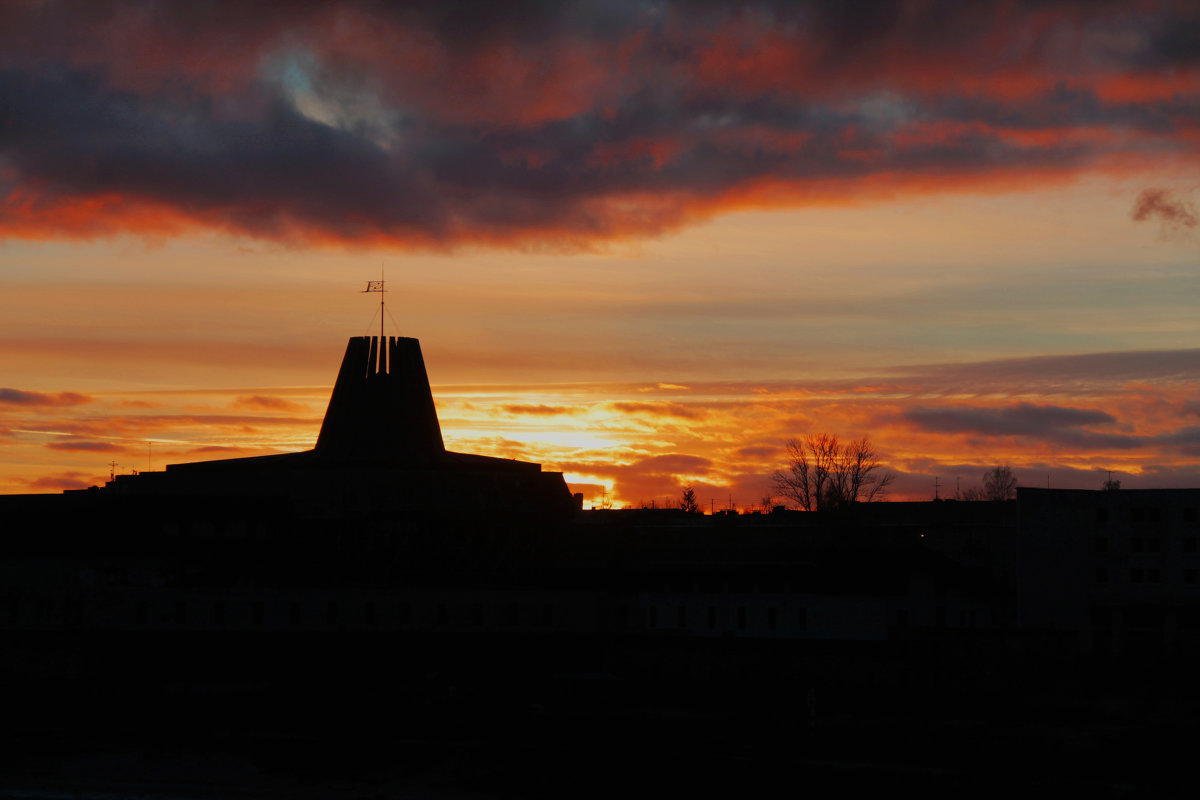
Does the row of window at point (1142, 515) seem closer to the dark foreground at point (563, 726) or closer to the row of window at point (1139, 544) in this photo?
the row of window at point (1139, 544)

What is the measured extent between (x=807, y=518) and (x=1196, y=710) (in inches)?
1877

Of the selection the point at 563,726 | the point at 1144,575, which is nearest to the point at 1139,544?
the point at 1144,575

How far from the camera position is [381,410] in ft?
265

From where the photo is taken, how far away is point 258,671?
202 feet

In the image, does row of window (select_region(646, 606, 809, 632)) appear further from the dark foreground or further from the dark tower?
the dark tower

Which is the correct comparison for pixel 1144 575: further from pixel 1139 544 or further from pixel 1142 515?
pixel 1142 515

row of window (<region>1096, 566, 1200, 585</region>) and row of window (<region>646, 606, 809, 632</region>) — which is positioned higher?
row of window (<region>1096, 566, 1200, 585</region>)

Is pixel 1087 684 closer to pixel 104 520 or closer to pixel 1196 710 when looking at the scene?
pixel 1196 710

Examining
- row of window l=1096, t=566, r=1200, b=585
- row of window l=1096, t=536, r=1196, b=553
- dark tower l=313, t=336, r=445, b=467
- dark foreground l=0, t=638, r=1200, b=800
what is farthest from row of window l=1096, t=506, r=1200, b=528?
dark tower l=313, t=336, r=445, b=467

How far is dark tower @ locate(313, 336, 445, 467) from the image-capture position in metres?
79.6

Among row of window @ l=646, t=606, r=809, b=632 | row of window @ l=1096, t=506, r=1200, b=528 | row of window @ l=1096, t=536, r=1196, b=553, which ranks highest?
row of window @ l=1096, t=506, r=1200, b=528

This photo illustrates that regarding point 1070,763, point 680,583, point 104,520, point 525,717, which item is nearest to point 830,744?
point 1070,763

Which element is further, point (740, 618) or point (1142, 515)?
point (1142, 515)

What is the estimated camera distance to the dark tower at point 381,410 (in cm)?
7962
